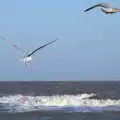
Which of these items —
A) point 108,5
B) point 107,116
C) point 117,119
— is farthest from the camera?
point 107,116

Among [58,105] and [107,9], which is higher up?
[107,9]

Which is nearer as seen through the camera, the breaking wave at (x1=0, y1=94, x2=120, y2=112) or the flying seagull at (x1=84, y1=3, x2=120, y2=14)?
the flying seagull at (x1=84, y1=3, x2=120, y2=14)

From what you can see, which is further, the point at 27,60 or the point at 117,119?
the point at 27,60

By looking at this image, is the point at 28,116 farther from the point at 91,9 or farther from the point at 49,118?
the point at 91,9

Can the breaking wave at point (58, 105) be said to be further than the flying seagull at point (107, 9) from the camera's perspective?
Yes

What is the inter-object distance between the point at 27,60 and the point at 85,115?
495cm

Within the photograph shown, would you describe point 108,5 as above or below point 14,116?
above

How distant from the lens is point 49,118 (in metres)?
33.0

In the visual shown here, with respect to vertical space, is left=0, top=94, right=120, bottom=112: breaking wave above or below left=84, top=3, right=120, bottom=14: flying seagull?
below

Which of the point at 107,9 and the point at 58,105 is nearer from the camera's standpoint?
the point at 107,9

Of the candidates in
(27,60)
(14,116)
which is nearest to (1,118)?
(14,116)

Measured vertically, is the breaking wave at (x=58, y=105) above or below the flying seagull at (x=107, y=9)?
below

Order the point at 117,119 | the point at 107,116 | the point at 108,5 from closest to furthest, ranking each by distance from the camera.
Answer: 1. the point at 108,5
2. the point at 117,119
3. the point at 107,116

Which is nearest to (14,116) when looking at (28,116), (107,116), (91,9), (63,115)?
(28,116)
